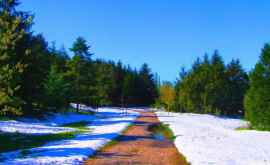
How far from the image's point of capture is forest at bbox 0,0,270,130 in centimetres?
2467

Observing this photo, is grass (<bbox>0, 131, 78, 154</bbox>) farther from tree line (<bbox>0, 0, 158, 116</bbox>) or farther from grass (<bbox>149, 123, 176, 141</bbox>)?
grass (<bbox>149, 123, 176, 141</bbox>)

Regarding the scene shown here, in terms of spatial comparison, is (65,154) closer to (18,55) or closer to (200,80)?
(18,55)

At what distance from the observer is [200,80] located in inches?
3246

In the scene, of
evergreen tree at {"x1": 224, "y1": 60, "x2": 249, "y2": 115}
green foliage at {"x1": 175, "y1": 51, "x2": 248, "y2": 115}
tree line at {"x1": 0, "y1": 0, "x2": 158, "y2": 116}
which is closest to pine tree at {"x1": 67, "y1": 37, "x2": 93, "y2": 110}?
tree line at {"x1": 0, "y1": 0, "x2": 158, "y2": 116}

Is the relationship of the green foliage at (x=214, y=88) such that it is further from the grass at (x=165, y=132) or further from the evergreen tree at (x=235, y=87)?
the grass at (x=165, y=132)

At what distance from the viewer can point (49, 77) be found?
5231 centimetres

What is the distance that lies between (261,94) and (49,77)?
1067 inches

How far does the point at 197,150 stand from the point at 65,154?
22.5ft

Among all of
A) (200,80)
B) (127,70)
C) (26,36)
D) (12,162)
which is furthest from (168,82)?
(12,162)

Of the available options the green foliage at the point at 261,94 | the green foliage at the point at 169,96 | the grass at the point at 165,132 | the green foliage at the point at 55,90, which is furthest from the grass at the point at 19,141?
the green foliage at the point at 169,96

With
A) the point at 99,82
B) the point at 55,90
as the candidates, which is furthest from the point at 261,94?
the point at 99,82

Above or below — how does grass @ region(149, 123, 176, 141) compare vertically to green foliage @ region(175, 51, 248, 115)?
below

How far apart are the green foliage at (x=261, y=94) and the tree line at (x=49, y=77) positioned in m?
22.6

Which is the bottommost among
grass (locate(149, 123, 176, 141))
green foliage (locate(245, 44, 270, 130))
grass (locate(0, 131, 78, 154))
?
grass (locate(0, 131, 78, 154))
